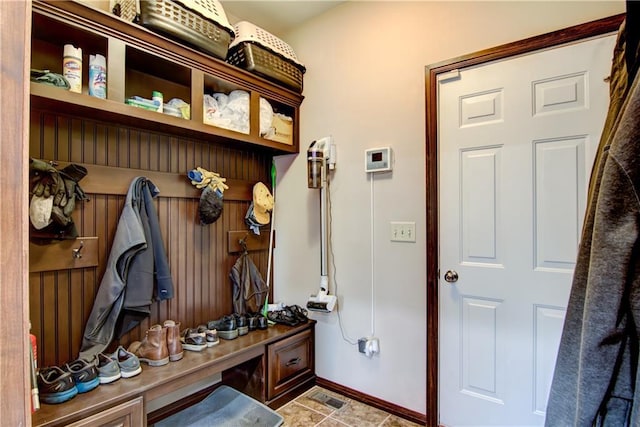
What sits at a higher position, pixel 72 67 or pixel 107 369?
pixel 72 67

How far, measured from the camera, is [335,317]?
241 centimetres

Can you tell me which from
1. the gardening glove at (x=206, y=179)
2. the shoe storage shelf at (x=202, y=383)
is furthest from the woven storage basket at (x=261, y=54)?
the shoe storage shelf at (x=202, y=383)

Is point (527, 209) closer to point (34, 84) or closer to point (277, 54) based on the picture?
point (277, 54)

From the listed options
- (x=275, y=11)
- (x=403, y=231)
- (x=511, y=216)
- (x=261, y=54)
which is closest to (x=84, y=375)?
(x=403, y=231)

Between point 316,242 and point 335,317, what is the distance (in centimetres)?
56

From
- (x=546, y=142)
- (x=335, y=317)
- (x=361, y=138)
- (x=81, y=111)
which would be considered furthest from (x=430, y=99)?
(x=81, y=111)

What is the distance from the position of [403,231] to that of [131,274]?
157 centimetres

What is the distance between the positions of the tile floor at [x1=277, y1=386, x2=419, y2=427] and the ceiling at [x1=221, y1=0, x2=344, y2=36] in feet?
8.95

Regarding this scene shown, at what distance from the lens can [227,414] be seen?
2.01m

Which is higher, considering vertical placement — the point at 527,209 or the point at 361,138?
the point at 361,138

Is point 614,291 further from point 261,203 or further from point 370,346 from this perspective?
point 261,203

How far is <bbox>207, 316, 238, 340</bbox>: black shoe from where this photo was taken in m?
2.11

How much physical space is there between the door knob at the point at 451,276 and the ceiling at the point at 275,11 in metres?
1.95

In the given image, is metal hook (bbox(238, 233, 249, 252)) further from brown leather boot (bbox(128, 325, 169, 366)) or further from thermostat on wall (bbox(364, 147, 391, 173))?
thermostat on wall (bbox(364, 147, 391, 173))
